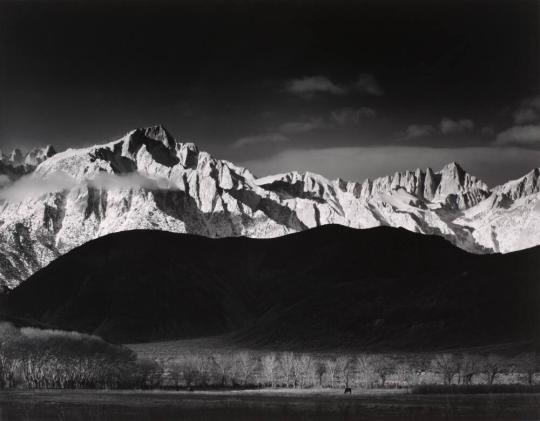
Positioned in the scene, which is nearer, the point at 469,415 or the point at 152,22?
the point at 469,415

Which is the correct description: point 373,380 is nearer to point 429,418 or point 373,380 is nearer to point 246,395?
point 246,395

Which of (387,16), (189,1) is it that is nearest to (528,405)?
(387,16)

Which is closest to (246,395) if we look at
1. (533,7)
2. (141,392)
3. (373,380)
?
(141,392)

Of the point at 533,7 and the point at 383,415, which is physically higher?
the point at 533,7

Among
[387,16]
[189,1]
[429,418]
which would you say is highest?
[387,16]

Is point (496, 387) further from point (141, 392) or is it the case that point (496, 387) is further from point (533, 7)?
point (533, 7)

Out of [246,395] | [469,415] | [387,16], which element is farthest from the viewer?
[246,395]

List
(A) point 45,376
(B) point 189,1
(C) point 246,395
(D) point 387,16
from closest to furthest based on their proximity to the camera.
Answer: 1. (B) point 189,1
2. (D) point 387,16
3. (C) point 246,395
4. (A) point 45,376
